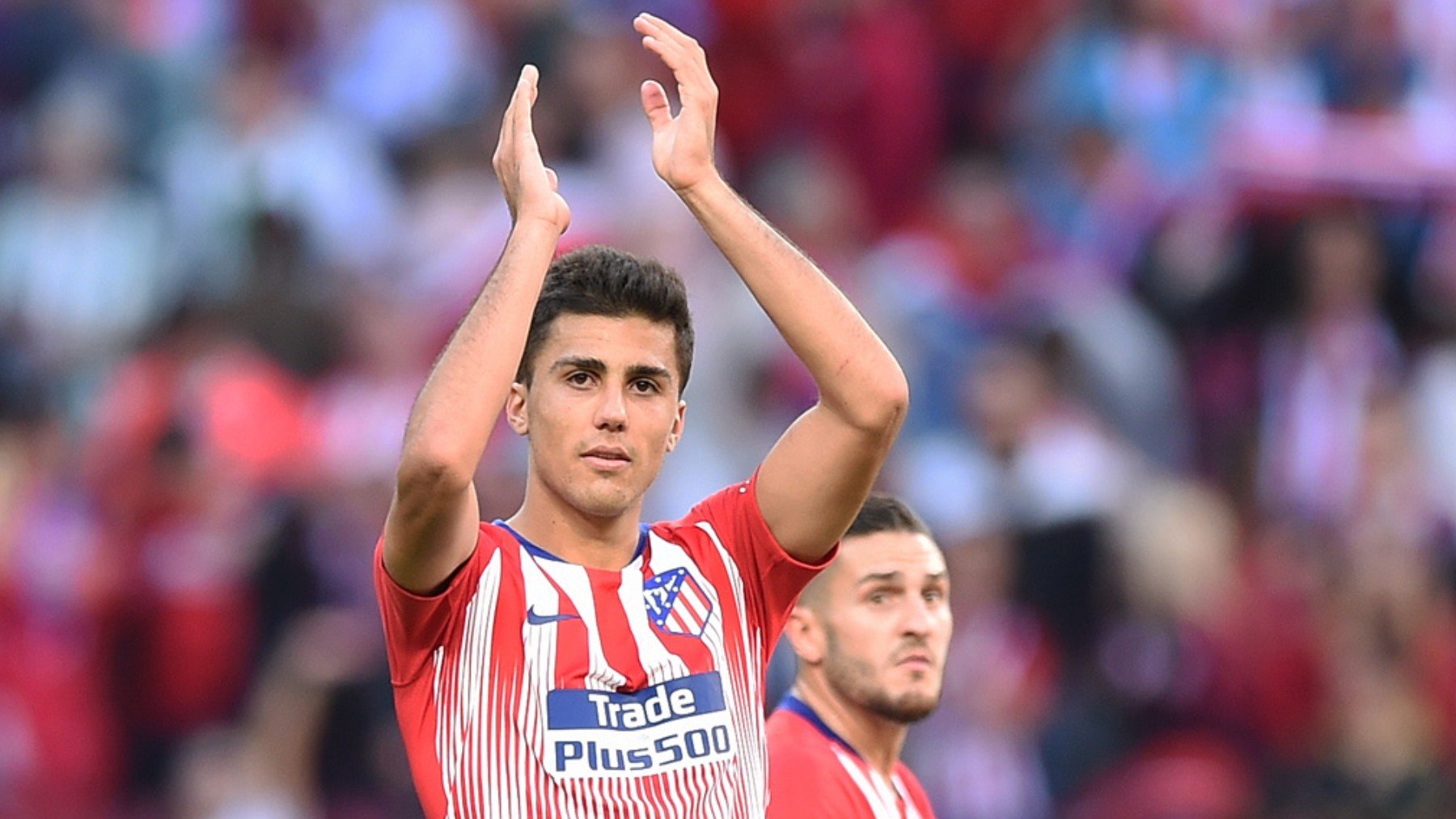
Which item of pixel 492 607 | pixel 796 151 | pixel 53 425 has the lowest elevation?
pixel 492 607

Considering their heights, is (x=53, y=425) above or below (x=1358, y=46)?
below

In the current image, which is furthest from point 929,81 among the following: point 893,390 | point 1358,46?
point 893,390

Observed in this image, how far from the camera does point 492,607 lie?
439 centimetres

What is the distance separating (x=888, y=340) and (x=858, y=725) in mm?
5358

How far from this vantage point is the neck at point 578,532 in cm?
454

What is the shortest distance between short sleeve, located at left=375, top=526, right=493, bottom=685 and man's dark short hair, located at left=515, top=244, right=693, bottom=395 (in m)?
0.43

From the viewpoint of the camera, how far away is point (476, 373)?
416 cm

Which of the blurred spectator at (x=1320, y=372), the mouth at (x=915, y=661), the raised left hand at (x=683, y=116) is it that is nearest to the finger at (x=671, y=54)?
the raised left hand at (x=683, y=116)

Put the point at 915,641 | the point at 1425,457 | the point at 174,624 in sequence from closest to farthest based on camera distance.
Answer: the point at 915,641
the point at 174,624
the point at 1425,457

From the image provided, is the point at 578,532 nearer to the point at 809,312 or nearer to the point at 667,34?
the point at 809,312

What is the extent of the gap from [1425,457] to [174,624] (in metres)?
5.82

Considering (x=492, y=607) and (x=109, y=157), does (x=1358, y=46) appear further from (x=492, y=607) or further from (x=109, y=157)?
(x=492, y=607)

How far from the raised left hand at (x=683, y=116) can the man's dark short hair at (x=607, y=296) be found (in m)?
0.20

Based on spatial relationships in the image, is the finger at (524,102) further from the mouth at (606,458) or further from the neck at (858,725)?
the neck at (858,725)
